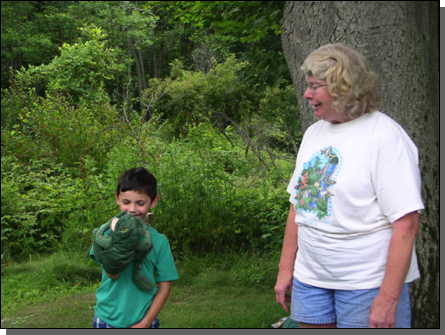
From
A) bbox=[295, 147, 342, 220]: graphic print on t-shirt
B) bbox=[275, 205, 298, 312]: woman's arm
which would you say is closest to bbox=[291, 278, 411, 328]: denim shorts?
bbox=[275, 205, 298, 312]: woman's arm

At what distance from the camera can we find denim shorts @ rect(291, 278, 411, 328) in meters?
1.77

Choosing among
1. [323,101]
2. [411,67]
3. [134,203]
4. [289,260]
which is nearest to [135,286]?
[134,203]

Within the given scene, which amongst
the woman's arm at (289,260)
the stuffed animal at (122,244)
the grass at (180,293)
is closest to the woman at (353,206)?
the woman's arm at (289,260)

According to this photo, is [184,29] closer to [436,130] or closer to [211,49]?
[211,49]

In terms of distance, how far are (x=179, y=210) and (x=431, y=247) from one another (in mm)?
3130

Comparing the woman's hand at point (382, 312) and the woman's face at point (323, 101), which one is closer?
the woman's hand at point (382, 312)

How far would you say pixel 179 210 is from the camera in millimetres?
5234

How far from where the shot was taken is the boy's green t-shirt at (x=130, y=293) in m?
2.07

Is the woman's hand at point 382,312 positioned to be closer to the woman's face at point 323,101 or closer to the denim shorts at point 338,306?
the denim shorts at point 338,306

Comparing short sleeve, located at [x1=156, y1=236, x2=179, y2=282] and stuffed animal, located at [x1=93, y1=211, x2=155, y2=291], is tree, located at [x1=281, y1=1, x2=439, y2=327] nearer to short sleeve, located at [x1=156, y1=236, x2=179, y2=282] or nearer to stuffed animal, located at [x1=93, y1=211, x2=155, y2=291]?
short sleeve, located at [x1=156, y1=236, x2=179, y2=282]

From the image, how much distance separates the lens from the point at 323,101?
191 centimetres

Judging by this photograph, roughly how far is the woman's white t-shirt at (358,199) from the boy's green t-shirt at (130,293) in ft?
2.45
